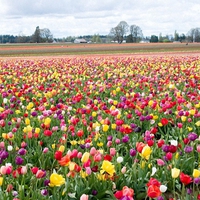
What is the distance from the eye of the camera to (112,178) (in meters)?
3.39

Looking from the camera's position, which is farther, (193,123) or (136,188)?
(193,123)

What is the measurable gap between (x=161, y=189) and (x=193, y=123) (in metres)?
2.75

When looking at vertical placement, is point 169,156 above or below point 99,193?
above

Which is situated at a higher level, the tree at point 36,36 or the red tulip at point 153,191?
the tree at point 36,36

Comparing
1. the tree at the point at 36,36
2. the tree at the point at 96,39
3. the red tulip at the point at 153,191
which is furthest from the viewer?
the tree at the point at 96,39

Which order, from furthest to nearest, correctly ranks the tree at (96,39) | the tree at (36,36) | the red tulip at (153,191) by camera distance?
the tree at (96,39), the tree at (36,36), the red tulip at (153,191)

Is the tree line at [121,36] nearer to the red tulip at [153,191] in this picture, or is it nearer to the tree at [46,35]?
the tree at [46,35]

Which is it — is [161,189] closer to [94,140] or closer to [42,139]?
[94,140]

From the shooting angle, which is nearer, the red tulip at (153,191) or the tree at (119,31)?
the red tulip at (153,191)

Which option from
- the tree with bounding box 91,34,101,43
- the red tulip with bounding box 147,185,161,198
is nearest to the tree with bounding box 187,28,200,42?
the tree with bounding box 91,34,101,43

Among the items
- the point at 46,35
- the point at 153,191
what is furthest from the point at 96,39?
the point at 153,191

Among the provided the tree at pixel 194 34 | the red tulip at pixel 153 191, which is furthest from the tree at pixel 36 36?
the red tulip at pixel 153 191

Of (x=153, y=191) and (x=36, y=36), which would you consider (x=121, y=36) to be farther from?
(x=153, y=191)

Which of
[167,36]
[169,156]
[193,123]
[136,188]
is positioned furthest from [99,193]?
[167,36]
